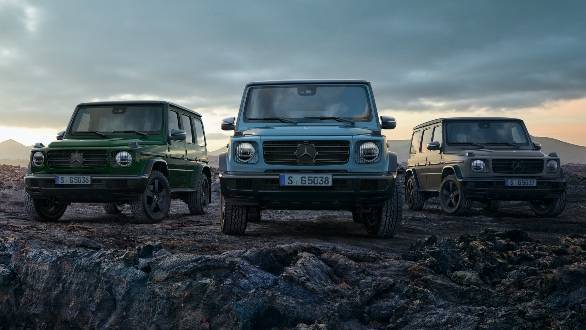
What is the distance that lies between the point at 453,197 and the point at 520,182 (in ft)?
4.16

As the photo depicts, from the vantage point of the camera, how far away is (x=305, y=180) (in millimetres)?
6059

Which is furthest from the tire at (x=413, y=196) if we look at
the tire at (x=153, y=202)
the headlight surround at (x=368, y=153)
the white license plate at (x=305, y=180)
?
the white license plate at (x=305, y=180)

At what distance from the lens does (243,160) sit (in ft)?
20.4

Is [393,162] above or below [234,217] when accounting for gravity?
above

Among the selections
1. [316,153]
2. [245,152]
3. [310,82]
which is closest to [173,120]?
[310,82]

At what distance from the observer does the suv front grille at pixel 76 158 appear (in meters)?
8.20

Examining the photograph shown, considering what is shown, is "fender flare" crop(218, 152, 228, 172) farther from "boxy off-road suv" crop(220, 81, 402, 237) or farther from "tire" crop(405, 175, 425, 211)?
"tire" crop(405, 175, 425, 211)

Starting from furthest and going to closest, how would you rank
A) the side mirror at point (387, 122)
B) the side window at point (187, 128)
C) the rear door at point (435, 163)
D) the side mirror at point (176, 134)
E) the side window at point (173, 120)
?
the rear door at point (435, 163), the side window at point (187, 128), the side window at point (173, 120), the side mirror at point (176, 134), the side mirror at point (387, 122)

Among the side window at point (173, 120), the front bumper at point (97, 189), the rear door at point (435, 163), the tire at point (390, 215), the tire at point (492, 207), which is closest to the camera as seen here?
the tire at point (390, 215)

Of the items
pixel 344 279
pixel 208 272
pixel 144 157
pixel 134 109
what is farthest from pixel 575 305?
pixel 134 109

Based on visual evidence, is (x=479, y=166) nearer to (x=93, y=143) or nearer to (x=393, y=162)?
(x=393, y=162)

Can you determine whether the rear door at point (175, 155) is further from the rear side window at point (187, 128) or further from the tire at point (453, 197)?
the tire at point (453, 197)

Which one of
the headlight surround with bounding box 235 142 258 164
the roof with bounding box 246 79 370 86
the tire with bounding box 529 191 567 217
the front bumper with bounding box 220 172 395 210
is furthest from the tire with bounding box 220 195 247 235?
the tire with bounding box 529 191 567 217

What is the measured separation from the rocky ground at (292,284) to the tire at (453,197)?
460 cm
